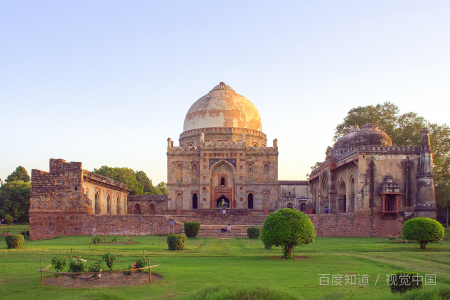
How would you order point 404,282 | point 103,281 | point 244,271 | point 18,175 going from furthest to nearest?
point 18,175, point 244,271, point 103,281, point 404,282

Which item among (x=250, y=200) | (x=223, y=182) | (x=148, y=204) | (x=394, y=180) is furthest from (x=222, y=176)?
(x=394, y=180)

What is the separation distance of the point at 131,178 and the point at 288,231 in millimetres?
39320

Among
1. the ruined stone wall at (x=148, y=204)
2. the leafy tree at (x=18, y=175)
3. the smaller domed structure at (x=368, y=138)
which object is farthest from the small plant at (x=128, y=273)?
the leafy tree at (x=18, y=175)

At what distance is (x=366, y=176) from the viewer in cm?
2573

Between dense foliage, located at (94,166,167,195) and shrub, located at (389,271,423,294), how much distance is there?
4426 centimetres

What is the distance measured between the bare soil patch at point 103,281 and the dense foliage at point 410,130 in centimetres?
2600

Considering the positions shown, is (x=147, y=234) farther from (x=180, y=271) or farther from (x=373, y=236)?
(x=180, y=271)

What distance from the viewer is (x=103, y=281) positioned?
32.2 ft

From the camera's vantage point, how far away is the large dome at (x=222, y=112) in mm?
41438

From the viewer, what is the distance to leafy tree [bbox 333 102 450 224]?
3122 cm

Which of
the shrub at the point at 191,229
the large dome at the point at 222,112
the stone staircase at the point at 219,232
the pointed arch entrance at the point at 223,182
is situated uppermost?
the large dome at the point at 222,112

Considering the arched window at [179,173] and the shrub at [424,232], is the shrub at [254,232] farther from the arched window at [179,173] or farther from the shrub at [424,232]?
the arched window at [179,173]

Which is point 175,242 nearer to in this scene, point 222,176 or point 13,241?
point 13,241

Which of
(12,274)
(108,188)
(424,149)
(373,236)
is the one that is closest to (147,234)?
(108,188)
